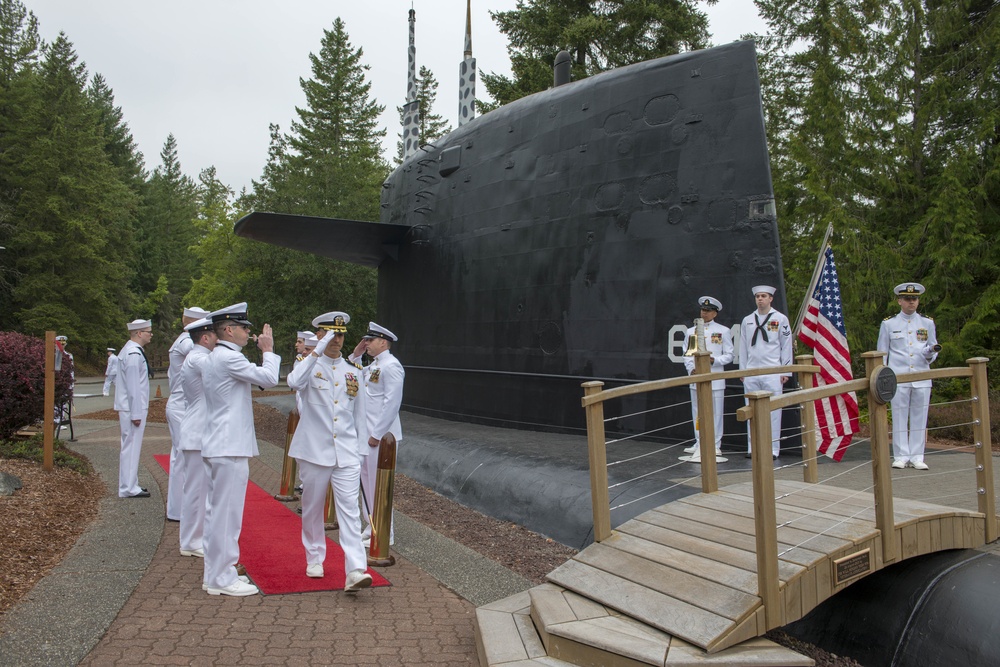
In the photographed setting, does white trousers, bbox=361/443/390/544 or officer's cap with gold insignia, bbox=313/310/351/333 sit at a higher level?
officer's cap with gold insignia, bbox=313/310/351/333

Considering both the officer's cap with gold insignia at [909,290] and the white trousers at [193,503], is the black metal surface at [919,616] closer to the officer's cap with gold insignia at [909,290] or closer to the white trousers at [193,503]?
the officer's cap with gold insignia at [909,290]

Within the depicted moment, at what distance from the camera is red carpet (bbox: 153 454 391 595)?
5254 mm

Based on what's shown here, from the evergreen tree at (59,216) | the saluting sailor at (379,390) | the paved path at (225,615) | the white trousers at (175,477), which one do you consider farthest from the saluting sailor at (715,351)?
the evergreen tree at (59,216)

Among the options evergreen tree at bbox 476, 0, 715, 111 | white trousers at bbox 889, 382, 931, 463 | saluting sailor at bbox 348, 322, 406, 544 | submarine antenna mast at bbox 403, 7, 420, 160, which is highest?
evergreen tree at bbox 476, 0, 715, 111

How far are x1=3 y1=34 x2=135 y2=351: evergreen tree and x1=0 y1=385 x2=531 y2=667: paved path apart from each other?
3394cm

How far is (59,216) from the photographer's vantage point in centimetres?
3525

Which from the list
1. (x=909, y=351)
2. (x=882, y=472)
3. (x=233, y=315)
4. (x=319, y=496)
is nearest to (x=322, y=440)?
(x=319, y=496)

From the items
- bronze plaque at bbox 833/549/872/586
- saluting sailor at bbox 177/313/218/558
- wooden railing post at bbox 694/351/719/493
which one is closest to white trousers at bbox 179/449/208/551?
saluting sailor at bbox 177/313/218/558

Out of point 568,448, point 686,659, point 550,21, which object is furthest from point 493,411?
point 550,21

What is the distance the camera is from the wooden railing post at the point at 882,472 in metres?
3.90

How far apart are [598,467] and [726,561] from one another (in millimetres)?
974

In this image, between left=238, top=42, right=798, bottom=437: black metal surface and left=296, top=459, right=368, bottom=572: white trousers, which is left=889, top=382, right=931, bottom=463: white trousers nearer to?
left=238, top=42, right=798, bottom=437: black metal surface

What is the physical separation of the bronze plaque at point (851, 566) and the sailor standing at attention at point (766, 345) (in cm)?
296

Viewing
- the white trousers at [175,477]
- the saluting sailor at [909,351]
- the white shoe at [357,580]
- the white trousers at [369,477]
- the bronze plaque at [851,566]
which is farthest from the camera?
the saluting sailor at [909,351]
